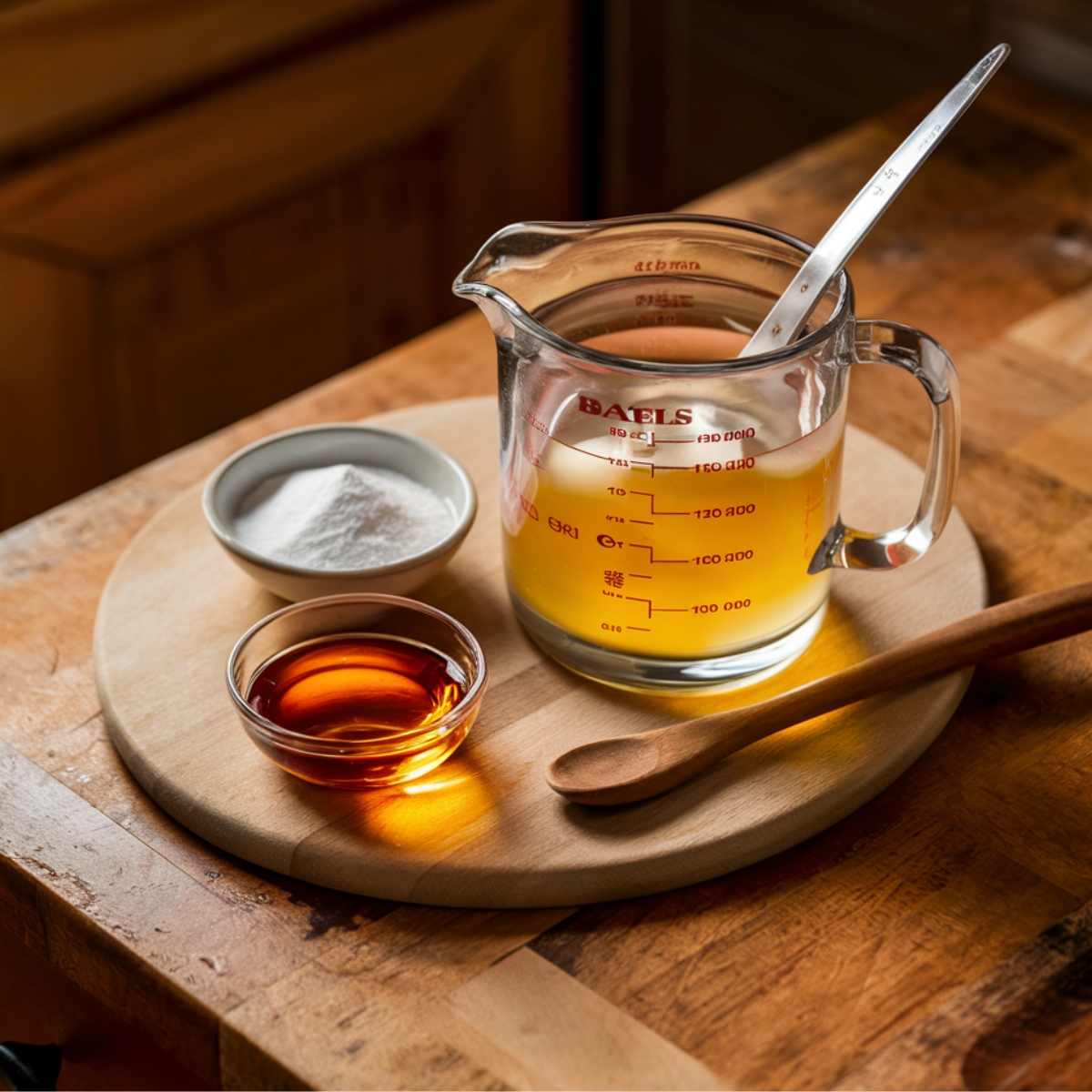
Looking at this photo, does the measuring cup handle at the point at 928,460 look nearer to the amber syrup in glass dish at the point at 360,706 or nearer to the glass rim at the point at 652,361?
the glass rim at the point at 652,361

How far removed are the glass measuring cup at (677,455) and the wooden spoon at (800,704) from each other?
0.04 m

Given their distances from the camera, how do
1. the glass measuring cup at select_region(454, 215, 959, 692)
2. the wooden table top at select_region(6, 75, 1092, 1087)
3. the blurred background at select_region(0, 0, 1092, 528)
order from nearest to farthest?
the wooden table top at select_region(6, 75, 1092, 1087) → the glass measuring cup at select_region(454, 215, 959, 692) → the blurred background at select_region(0, 0, 1092, 528)

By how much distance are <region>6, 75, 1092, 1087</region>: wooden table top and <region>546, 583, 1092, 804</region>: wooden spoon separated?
38 mm

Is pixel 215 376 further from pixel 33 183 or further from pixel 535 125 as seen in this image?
pixel 535 125

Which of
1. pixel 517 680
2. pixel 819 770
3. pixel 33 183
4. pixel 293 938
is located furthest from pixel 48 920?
pixel 33 183

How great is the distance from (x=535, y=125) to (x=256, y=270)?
Answer: 0.46m

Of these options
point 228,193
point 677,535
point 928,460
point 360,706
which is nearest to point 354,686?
point 360,706

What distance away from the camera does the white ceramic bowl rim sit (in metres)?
0.75

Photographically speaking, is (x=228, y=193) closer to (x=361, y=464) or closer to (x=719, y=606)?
(x=361, y=464)

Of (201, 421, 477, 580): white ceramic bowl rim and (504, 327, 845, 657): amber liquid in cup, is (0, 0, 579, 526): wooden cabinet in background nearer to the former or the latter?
(201, 421, 477, 580): white ceramic bowl rim

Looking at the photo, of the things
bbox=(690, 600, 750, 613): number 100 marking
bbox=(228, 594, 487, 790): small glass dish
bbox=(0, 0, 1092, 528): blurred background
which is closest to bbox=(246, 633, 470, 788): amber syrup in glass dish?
bbox=(228, 594, 487, 790): small glass dish

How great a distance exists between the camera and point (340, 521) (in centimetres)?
78

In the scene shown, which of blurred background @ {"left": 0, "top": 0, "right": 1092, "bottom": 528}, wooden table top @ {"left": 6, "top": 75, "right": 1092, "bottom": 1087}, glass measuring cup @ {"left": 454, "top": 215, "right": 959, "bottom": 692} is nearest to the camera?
wooden table top @ {"left": 6, "top": 75, "right": 1092, "bottom": 1087}

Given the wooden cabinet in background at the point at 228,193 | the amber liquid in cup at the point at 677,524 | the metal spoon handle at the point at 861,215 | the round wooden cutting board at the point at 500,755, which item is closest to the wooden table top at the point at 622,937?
the round wooden cutting board at the point at 500,755
